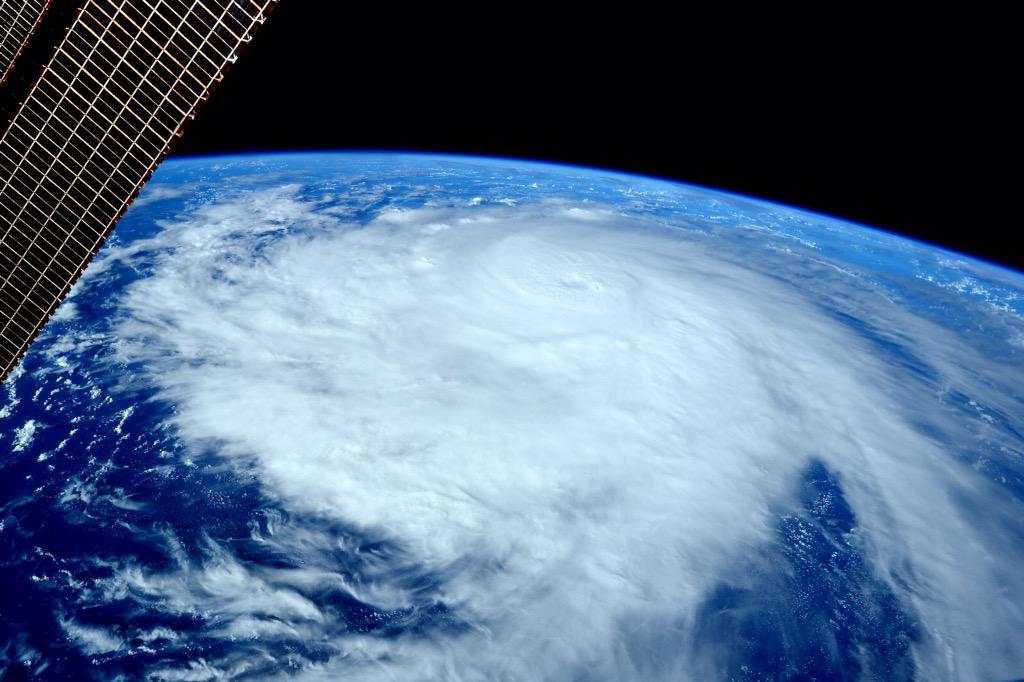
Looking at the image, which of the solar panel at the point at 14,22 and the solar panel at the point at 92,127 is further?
the solar panel at the point at 14,22

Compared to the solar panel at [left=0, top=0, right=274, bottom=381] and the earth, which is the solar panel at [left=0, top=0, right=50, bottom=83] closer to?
the solar panel at [left=0, top=0, right=274, bottom=381]

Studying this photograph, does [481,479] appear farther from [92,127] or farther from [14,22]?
[14,22]

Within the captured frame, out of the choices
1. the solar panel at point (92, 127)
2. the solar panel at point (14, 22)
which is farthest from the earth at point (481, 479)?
the solar panel at point (14, 22)

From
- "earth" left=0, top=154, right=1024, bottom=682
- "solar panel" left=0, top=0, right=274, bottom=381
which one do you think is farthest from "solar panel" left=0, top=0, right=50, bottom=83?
"earth" left=0, top=154, right=1024, bottom=682

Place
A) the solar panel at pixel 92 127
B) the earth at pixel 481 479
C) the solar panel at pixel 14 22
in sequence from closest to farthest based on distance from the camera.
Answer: the solar panel at pixel 92 127 < the solar panel at pixel 14 22 < the earth at pixel 481 479

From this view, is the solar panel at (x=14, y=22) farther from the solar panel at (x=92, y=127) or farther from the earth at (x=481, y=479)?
the earth at (x=481, y=479)

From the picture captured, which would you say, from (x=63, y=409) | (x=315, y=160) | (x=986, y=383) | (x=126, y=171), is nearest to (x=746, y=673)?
(x=126, y=171)

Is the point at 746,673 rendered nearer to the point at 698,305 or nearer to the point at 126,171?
the point at 126,171
